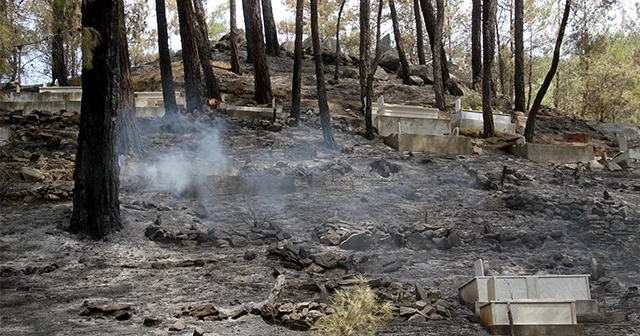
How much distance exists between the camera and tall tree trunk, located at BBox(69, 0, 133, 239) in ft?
35.8

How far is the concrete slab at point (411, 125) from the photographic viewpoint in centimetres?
1902

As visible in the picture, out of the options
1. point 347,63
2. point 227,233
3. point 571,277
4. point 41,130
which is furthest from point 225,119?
point 347,63

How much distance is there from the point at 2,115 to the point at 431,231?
13261mm

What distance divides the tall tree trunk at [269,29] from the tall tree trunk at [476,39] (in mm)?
9882

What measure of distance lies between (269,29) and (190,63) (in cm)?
1160

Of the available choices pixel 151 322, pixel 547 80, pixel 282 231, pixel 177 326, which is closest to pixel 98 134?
pixel 282 231

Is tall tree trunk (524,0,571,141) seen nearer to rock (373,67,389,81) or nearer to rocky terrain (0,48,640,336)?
rocky terrain (0,48,640,336)

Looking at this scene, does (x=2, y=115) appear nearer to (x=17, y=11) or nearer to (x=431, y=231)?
(x=17, y=11)

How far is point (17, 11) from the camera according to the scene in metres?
9.55

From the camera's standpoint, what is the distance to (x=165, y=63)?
59.8 ft

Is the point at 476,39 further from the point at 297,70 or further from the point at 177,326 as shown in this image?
the point at 177,326

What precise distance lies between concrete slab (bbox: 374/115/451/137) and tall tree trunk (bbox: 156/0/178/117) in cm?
593

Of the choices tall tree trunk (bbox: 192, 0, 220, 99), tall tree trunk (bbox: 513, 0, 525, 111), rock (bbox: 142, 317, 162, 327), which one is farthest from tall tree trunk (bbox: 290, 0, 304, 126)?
rock (bbox: 142, 317, 162, 327)

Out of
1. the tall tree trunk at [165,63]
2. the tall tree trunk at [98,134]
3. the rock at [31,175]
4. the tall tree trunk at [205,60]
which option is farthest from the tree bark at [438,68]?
the tall tree trunk at [98,134]
